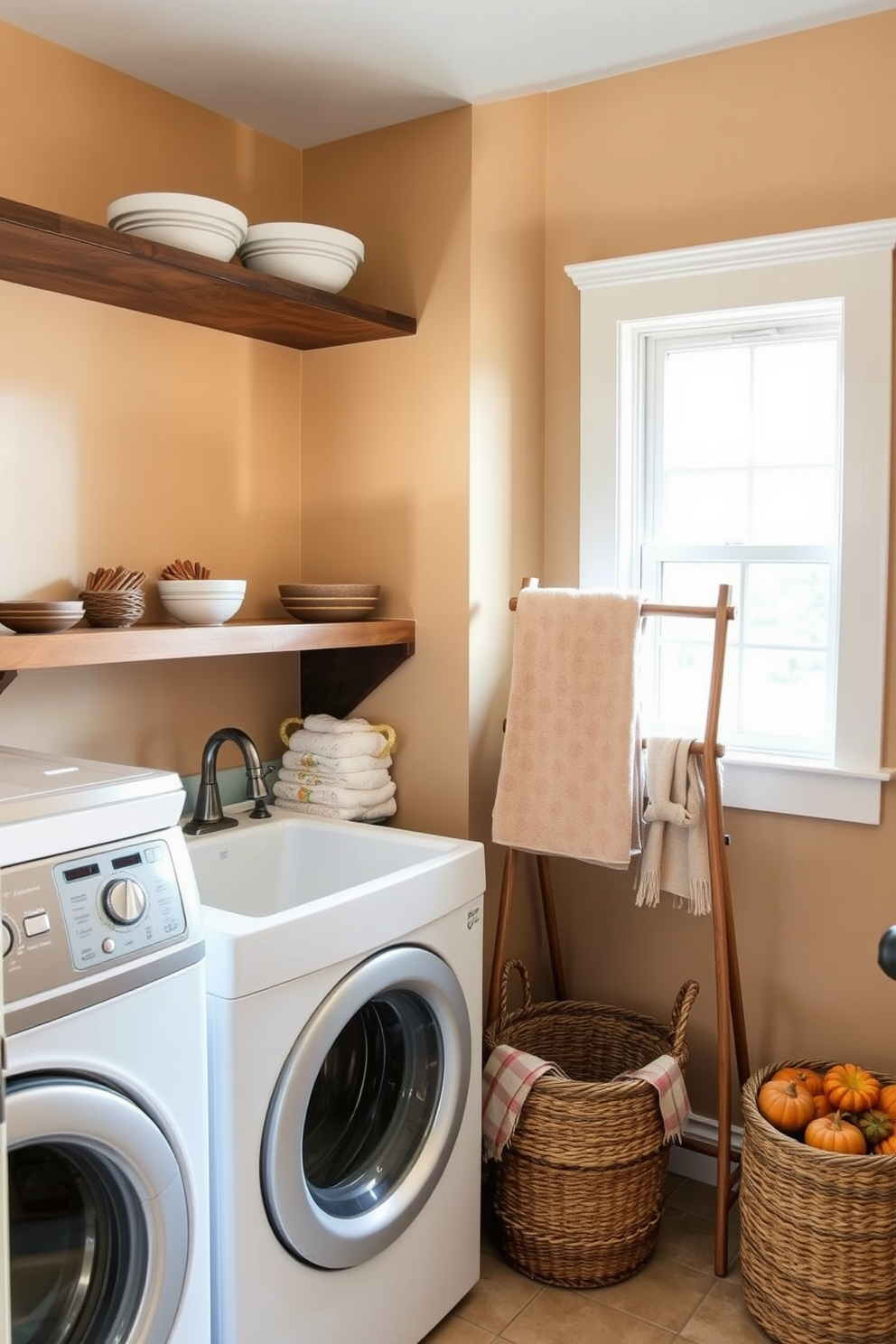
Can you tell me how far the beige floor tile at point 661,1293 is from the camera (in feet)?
7.18

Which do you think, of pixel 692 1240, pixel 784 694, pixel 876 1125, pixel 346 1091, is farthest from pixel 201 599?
pixel 692 1240

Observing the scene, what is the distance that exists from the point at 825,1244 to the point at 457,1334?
27.4 inches

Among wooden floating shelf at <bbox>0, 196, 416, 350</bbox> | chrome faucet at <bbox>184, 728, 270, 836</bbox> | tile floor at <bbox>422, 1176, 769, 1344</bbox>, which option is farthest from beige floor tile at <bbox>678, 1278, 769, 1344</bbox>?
wooden floating shelf at <bbox>0, 196, 416, 350</bbox>

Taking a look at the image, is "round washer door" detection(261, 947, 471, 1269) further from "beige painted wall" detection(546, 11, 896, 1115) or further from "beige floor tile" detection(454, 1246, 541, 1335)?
"beige painted wall" detection(546, 11, 896, 1115)

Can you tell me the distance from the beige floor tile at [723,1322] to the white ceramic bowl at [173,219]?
218 centimetres

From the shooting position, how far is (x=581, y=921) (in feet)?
9.23

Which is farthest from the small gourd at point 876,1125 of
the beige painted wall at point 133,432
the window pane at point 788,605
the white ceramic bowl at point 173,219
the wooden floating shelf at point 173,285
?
the white ceramic bowl at point 173,219

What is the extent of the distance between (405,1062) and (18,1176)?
83 cm

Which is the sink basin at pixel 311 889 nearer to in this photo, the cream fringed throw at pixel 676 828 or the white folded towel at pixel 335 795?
the white folded towel at pixel 335 795

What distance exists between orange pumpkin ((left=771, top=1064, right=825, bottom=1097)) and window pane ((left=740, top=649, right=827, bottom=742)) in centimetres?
71

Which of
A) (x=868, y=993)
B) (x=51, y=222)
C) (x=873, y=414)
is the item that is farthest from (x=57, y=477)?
(x=868, y=993)

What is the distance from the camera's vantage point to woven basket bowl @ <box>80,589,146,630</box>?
204 cm

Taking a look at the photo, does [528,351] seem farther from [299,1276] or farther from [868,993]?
[299,1276]

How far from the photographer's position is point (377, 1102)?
207 centimetres
